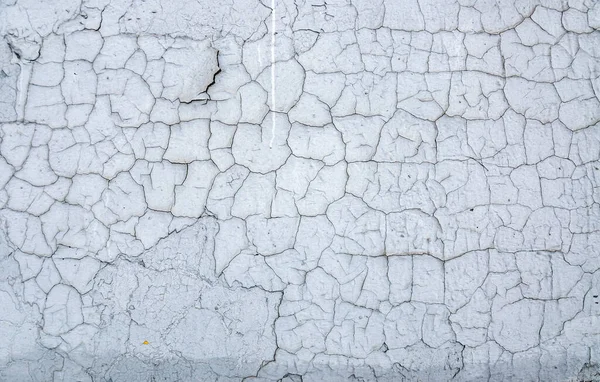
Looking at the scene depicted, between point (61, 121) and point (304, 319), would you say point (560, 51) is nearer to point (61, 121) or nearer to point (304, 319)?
point (304, 319)

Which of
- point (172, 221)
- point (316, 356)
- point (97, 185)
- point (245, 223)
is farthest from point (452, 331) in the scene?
point (97, 185)

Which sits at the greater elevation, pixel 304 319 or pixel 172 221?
pixel 172 221

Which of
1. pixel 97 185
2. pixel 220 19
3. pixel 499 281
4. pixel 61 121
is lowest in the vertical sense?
pixel 499 281

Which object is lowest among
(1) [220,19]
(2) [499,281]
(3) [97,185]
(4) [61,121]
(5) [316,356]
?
(5) [316,356]

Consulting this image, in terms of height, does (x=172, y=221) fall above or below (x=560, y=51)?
below

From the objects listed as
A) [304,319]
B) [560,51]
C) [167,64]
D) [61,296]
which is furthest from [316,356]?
[560,51]

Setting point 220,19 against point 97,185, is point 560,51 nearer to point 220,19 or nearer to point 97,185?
point 220,19
